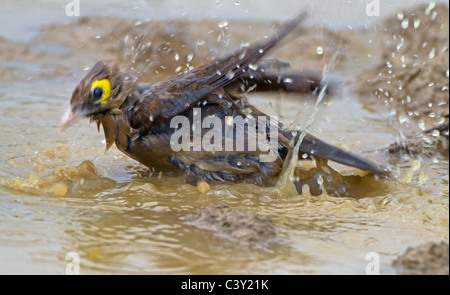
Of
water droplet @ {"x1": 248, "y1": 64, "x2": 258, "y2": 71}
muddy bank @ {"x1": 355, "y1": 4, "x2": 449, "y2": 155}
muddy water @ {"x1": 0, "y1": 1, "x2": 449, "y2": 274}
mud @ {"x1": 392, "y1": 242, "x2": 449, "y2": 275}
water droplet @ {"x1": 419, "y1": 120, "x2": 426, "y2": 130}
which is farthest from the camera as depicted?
muddy bank @ {"x1": 355, "y1": 4, "x2": 449, "y2": 155}

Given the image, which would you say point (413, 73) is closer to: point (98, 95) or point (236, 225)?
point (98, 95)

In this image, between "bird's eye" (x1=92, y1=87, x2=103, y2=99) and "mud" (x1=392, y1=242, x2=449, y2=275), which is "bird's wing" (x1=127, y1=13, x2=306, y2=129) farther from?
"mud" (x1=392, y1=242, x2=449, y2=275)

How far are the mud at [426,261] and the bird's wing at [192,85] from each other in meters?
1.88

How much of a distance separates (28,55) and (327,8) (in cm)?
449

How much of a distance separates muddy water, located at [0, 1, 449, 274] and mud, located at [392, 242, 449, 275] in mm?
95

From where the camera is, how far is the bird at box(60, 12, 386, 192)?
4.16 m

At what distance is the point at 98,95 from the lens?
421 cm

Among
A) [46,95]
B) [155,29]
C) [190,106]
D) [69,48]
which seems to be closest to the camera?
[190,106]

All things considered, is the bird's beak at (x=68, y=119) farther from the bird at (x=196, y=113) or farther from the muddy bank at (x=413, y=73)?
the muddy bank at (x=413, y=73)

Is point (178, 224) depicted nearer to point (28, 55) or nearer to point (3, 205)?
point (3, 205)

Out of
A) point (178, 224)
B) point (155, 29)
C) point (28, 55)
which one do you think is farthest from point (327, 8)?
point (178, 224)

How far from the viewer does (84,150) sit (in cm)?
528

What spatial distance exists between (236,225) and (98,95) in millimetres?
1581

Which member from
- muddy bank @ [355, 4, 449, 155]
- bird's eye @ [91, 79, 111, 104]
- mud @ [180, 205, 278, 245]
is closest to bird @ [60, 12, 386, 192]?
bird's eye @ [91, 79, 111, 104]
